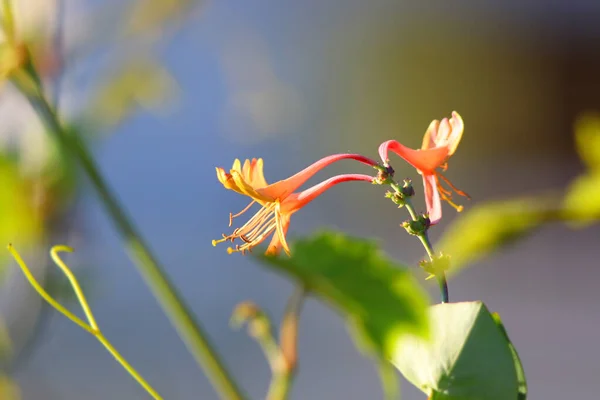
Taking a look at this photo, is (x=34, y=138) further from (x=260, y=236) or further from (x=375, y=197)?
(x=375, y=197)

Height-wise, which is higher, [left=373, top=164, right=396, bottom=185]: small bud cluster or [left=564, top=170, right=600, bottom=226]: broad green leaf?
[left=373, top=164, right=396, bottom=185]: small bud cluster

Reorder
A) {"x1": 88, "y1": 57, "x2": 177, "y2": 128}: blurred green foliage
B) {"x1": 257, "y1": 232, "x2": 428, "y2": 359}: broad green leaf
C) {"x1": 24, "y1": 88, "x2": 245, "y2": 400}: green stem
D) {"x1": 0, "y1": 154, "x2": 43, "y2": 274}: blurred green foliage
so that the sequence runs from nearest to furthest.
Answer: {"x1": 257, "y1": 232, "x2": 428, "y2": 359}: broad green leaf
{"x1": 24, "y1": 88, "x2": 245, "y2": 400}: green stem
{"x1": 0, "y1": 154, "x2": 43, "y2": 274}: blurred green foliage
{"x1": 88, "y1": 57, "x2": 177, "y2": 128}: blurred green foliage

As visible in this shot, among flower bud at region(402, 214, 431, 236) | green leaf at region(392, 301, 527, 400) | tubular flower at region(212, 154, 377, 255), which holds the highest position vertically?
tubular flower at region(212, 154, 377, 255)

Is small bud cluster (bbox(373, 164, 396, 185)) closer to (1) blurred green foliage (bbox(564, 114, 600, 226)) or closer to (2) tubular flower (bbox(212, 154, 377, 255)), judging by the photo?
(2) tubular flower (bbox(212, 154, 377, 255))

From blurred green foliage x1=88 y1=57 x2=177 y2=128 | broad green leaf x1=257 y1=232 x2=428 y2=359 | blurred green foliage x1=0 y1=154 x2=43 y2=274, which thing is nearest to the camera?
broad green leaf x1=257 y1=232 x2=428 y2=359

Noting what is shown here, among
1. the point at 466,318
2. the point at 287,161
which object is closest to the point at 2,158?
the point at 466,318

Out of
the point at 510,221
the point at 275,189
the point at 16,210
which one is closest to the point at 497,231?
the point at 510,221

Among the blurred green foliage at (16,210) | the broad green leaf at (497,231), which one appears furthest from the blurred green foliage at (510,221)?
the blurred green foliage at (16,210)

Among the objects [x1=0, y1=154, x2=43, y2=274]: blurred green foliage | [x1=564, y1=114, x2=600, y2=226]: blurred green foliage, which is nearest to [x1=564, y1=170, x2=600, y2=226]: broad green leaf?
[x1=564, y1=114, x2=600, y2=226]: blurred green foliage

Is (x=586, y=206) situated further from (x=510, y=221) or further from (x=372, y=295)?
(x=372, y=295)

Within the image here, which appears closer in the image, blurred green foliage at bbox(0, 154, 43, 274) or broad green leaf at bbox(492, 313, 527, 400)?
broad green leaf at bbox(492, 313, 527, 400)
